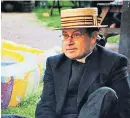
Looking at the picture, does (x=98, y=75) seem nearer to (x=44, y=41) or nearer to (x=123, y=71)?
(x=123, y=71)

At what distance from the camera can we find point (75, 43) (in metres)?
2.68

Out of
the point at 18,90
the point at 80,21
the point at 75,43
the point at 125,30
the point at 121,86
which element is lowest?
the point at 18,90

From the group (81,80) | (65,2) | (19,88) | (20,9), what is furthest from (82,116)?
(20,9)

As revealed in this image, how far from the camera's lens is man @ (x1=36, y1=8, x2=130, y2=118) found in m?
2.66

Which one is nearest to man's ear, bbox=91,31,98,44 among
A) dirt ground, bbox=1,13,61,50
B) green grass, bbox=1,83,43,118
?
green grass, bbox=1,83,43,118

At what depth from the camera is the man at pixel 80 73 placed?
266 centimetres

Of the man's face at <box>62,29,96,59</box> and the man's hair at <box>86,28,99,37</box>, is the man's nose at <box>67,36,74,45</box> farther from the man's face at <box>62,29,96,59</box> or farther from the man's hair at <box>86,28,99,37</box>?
the man's hair at <box>86,28,99,37</box>

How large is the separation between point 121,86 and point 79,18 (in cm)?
49

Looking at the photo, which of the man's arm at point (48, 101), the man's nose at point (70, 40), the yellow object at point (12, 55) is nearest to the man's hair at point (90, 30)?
the man's nose at point (70, 40)

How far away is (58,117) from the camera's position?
2.79m

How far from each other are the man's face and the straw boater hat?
0.04 meters

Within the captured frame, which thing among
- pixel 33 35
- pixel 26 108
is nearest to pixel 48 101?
pixel 26 108

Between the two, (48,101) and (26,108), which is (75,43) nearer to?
(48,101)

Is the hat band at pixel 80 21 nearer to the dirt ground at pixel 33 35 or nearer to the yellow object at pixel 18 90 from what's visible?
the yellow object at pixel 18 90
